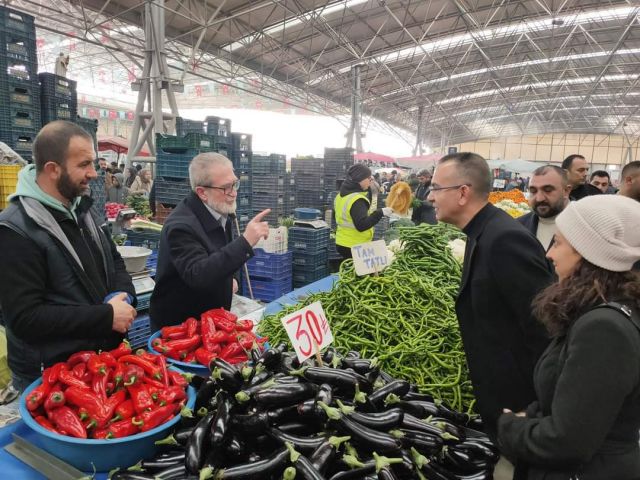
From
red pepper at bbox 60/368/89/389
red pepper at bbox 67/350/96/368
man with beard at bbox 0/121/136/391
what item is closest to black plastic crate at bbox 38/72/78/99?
man with beard at bbox 0/121/136/391

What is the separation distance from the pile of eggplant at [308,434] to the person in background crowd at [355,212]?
3.32 metres

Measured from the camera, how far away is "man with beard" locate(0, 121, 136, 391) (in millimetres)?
1826

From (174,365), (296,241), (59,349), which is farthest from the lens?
(296,241)

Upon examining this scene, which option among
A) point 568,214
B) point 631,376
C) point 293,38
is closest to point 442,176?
point 568,214

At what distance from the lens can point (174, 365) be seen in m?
2.09

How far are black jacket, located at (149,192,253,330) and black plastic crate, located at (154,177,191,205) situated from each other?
363 cm

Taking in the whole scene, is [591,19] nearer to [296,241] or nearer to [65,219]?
[296,241]

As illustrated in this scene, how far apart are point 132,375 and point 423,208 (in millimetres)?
6911

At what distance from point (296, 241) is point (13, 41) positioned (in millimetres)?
4633

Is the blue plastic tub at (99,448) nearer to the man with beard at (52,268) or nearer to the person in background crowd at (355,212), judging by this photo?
the man with beard at (52,268)

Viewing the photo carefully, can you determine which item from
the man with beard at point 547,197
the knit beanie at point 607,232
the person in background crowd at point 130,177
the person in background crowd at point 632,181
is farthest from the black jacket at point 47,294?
the person in background crowd at point 130,177

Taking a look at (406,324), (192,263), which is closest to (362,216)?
(406,324)

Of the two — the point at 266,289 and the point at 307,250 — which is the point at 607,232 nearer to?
the point at 266,289

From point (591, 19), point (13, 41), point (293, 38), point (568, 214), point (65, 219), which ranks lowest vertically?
point (65, 219)
